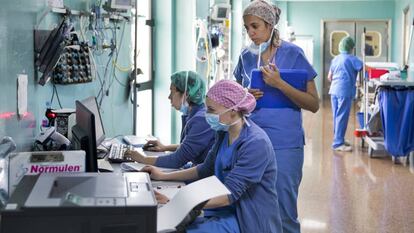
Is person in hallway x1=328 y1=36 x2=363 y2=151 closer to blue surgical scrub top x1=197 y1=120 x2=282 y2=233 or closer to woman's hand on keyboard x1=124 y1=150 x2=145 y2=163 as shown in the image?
woman's hand on keyboard x1=124 y1=150 x2=145 y2=163

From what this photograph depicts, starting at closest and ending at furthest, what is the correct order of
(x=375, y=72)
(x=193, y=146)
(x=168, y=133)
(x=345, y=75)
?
(x=193, y=146), (x=168, y=133), (x=375, y=72), (x=345, y=75)

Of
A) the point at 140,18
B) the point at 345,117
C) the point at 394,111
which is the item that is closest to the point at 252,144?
the point at 140,18

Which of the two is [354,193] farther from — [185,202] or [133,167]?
[185,202]

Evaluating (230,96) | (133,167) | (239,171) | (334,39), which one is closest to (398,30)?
(334,39)

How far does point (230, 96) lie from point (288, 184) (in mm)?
653

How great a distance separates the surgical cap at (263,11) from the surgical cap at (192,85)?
21.0 inches

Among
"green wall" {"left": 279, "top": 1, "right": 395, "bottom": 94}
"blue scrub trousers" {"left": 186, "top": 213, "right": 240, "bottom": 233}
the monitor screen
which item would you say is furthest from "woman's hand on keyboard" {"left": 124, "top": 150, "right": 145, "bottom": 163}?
"green wall" {"left": 279, "top": 1, "right": 395, "bottom": 94}

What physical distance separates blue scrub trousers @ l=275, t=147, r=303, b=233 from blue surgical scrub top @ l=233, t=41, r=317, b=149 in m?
0.05

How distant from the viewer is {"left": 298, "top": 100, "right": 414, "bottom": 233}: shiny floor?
4250mm

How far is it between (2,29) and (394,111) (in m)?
4.77

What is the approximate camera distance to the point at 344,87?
7.42 m

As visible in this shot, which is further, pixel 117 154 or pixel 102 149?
pixel 102 149

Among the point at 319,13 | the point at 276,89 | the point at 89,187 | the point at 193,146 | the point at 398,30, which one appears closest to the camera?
the point at 89,187

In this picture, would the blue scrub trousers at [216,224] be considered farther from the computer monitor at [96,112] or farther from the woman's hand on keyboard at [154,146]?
the woman's hand on keyboard at [154,146]
